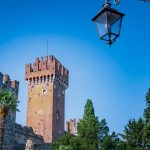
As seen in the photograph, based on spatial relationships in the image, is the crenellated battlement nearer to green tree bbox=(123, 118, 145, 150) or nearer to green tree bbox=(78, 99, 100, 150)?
green tree bbox=(78, 99, 100, 150)

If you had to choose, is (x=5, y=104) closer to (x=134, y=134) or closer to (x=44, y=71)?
(x=134, y=134)

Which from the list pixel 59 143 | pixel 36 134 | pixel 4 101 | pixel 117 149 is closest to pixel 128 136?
pixel 117 149

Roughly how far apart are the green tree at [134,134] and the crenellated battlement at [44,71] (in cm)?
2023

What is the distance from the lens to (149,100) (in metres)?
31.9

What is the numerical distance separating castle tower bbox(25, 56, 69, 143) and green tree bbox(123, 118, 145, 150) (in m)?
17.6

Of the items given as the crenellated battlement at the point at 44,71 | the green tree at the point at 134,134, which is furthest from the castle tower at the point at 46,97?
the green tree at the point at 134,134

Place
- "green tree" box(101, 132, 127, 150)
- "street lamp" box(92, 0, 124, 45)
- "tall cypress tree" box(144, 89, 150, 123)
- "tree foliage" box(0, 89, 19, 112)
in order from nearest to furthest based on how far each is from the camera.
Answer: "street lamp" box(92, 0, 124, 45) < "tree foliage" box(0, 89, 19, 112) < "tall cypress tree" box(144, 89, 150, 123) < "green tree" box(101, 132, 127, 150)

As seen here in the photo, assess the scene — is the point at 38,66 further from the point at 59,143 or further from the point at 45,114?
the point at 59,143

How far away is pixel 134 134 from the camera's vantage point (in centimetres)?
3453

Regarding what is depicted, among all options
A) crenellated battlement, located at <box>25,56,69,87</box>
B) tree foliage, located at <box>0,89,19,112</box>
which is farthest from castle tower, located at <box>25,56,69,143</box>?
tree foliage, located at <box>0,89,19,112</box>

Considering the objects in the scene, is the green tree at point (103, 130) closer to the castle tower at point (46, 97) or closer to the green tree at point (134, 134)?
the green tree at point (134, 134)

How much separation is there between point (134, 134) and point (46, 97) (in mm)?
20468

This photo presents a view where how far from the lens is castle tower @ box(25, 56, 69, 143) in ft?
170

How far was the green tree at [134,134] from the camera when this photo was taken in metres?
34.0
